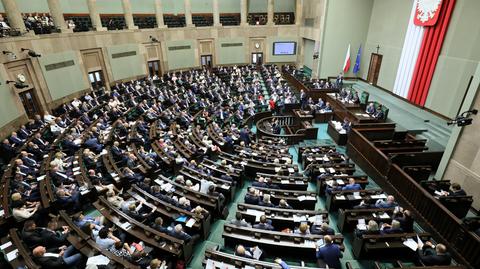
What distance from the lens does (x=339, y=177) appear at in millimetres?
8312

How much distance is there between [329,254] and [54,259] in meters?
5.34

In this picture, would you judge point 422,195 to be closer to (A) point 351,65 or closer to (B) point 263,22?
(A) point 351,65

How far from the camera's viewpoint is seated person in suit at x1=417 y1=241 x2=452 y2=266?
5.26 m

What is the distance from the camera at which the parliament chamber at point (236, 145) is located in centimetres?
582

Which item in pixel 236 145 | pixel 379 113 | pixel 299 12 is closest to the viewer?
pixel 236 145

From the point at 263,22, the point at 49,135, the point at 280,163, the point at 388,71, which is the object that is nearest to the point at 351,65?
the point at 388,71

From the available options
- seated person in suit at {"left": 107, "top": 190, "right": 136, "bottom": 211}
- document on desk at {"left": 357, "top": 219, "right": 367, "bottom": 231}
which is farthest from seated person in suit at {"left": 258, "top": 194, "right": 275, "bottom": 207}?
seated person in suit at {"left": 107, "top": 190, "right": 136, "bottom": 211}

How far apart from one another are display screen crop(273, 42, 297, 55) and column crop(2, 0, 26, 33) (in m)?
20.4

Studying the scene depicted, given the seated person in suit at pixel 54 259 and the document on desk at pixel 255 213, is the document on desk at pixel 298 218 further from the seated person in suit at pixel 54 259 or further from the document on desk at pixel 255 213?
the seated person in suit at pixel 54 259

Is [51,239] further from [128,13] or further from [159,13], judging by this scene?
[159,13]

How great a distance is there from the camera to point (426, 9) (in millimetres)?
14273

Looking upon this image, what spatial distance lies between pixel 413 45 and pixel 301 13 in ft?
43.1

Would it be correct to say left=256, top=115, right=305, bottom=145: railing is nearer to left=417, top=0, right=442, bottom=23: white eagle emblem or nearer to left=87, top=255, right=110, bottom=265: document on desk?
left=417, top=0, right=442, bottom=23: white eagle emblem

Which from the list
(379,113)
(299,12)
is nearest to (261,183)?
(379,113)
